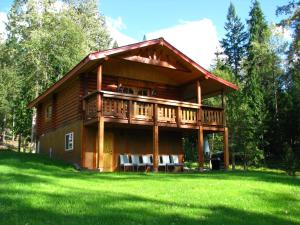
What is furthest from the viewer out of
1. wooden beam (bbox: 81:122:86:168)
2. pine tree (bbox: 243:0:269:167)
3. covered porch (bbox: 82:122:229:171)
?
pine tree (bbox: 243:0:269:167)

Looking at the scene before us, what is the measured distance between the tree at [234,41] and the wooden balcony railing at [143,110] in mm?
39485

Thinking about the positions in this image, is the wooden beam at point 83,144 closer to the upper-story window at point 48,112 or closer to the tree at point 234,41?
the upper-story window at point 48,112

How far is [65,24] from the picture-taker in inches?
1394

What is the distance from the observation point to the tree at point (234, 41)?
193 feet

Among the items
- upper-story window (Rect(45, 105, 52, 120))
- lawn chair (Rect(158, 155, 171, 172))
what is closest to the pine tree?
lawn chair (Rect(158, 155, 171, 172))

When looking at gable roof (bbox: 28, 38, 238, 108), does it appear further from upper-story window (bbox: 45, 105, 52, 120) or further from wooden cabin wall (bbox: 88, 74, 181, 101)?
upper-story window (bbox: 45, 105, 52, 120)

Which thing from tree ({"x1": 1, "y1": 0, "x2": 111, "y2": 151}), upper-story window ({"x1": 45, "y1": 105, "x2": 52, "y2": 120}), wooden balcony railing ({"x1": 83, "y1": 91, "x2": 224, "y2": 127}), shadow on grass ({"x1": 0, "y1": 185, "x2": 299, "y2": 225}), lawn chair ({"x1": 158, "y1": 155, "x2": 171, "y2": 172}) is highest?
tree ({"x1": 1, "y1": 0, "x2": 111, "y2": 151})

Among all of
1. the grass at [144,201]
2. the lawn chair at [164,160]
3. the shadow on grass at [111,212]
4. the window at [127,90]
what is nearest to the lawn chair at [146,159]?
the lawn chair at [164,160]

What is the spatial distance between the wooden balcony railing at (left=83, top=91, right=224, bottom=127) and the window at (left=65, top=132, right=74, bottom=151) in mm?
2042

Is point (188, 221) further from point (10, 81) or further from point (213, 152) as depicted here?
point (10, 81)

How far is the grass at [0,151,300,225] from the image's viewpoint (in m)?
8.05

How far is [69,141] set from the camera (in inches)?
806

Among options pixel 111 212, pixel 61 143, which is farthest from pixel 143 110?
pixel 111 212

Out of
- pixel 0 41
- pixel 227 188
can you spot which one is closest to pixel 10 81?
pixel 0 41
